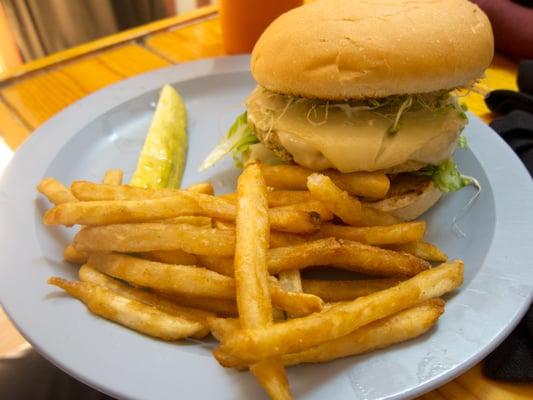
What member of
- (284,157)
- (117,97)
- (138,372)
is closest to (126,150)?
(117,97)

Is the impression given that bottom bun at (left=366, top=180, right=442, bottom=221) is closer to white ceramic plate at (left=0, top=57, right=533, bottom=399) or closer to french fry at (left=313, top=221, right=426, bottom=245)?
white ceramic plate at (left=0, top=57, right=533, bottom=399)

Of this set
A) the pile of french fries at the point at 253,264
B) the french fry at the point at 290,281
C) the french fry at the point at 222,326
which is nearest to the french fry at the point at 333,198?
the pile of french fries at the point at 253,264

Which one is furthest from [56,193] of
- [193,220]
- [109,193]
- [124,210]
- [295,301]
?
[295,301]

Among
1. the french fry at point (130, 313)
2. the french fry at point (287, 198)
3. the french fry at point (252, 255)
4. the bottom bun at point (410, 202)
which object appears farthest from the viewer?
the bottom bun at point (410, 202)

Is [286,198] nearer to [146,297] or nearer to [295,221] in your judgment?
[295,221]

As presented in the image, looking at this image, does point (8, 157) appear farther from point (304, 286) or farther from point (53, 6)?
point (53, 6)

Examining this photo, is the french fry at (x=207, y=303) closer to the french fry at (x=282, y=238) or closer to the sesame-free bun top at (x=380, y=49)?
the french fry at (x=282, y=238)
